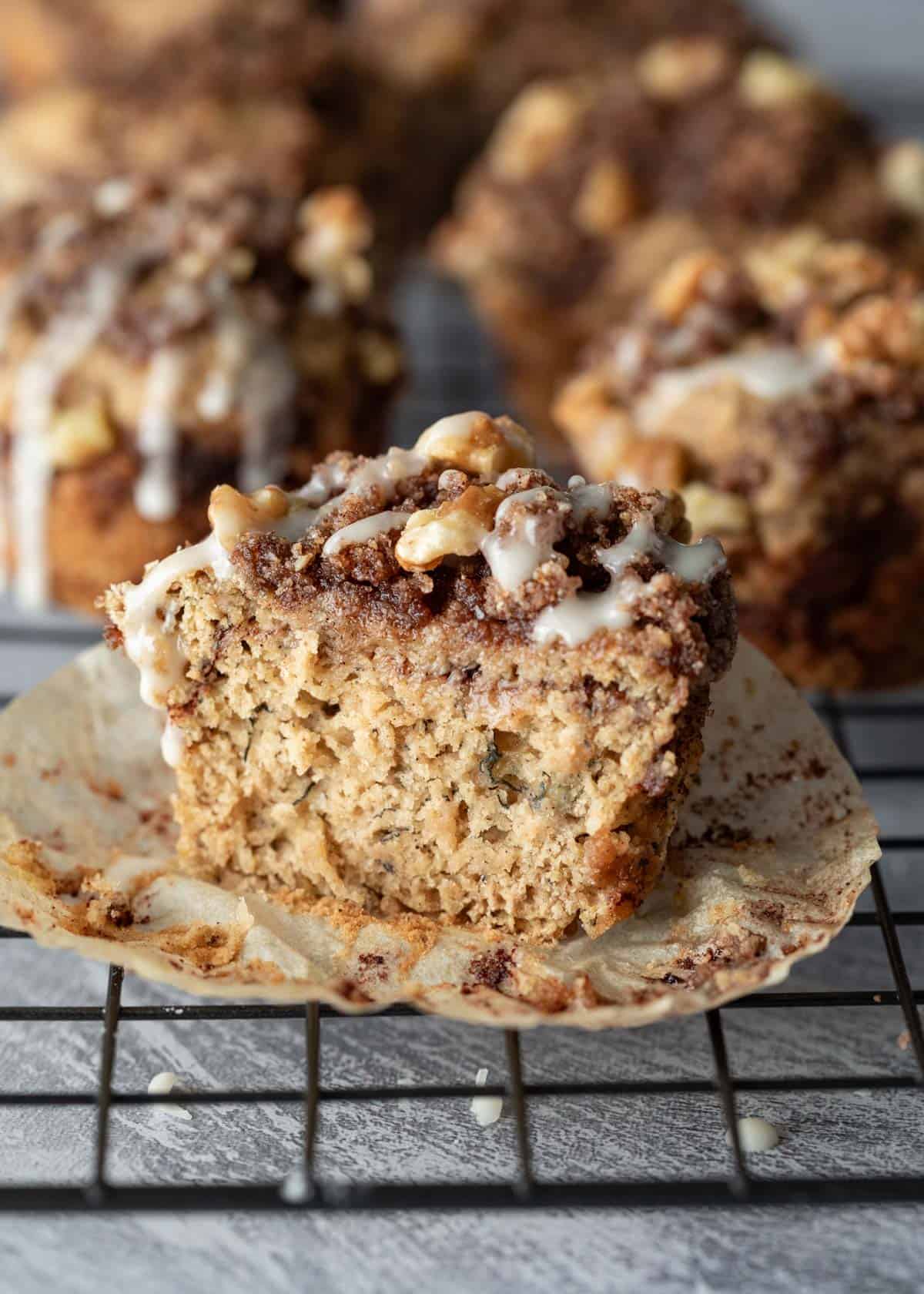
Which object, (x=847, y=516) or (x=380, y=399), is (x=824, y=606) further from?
(x=380, y=399)

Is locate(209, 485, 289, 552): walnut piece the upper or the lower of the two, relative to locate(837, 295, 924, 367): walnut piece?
lower

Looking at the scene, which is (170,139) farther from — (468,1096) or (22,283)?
(468,1096)

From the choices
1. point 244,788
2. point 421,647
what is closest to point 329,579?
point 421,647

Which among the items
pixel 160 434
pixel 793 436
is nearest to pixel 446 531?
pixel 793 436

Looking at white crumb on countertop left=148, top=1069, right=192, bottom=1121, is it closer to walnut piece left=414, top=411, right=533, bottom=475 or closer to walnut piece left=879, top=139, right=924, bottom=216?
walnut piece left=414, top=411, right=533, bottom=475

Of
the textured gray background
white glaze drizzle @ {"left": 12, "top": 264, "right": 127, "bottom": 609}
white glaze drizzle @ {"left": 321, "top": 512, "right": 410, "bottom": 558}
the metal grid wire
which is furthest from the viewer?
white glaze drizzle @ {"left": 12, "top": 264, "right": 127, "bottom": 609}

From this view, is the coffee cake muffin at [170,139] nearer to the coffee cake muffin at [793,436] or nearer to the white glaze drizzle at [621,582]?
the coffee cake muffin at [793,436]

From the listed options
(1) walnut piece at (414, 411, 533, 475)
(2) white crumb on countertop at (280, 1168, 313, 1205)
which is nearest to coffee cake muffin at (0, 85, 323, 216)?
(1) walnut piece at (414, 411, 533, 475)
